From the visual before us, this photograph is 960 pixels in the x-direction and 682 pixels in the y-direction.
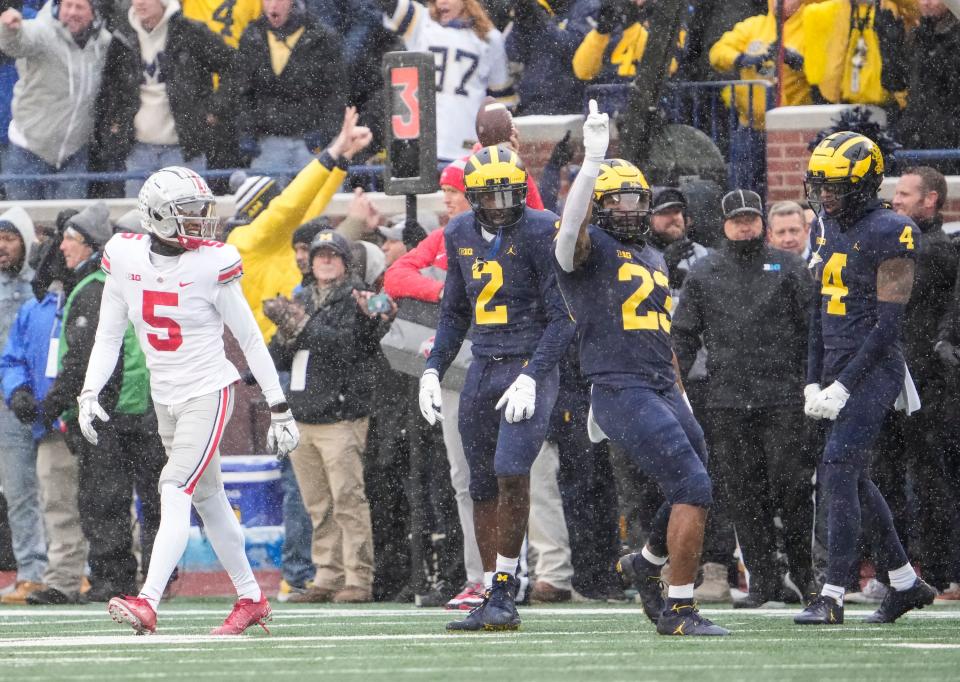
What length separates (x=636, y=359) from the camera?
868cm

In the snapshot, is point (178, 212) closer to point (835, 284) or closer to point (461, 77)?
point (835, 284)

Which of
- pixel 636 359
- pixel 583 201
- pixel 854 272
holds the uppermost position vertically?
pixel 583 201

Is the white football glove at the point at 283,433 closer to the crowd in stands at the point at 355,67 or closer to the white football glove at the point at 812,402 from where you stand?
the white football glove at the point at 812,402

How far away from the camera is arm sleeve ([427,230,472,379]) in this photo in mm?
9500

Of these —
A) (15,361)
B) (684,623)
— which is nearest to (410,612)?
(684,623)

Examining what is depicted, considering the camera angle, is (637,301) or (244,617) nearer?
(637,301)

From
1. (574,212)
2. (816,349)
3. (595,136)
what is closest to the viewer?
(595,136)

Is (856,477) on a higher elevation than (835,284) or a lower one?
lower

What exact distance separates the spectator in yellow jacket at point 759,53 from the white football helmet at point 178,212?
208 inches

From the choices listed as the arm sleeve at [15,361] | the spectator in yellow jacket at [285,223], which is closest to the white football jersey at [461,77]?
the spectator in yellow jacket at [285,223]

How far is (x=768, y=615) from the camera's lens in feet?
33.0

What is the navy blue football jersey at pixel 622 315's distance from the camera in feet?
28.5

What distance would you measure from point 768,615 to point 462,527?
217 cm

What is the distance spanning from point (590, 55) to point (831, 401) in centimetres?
518
